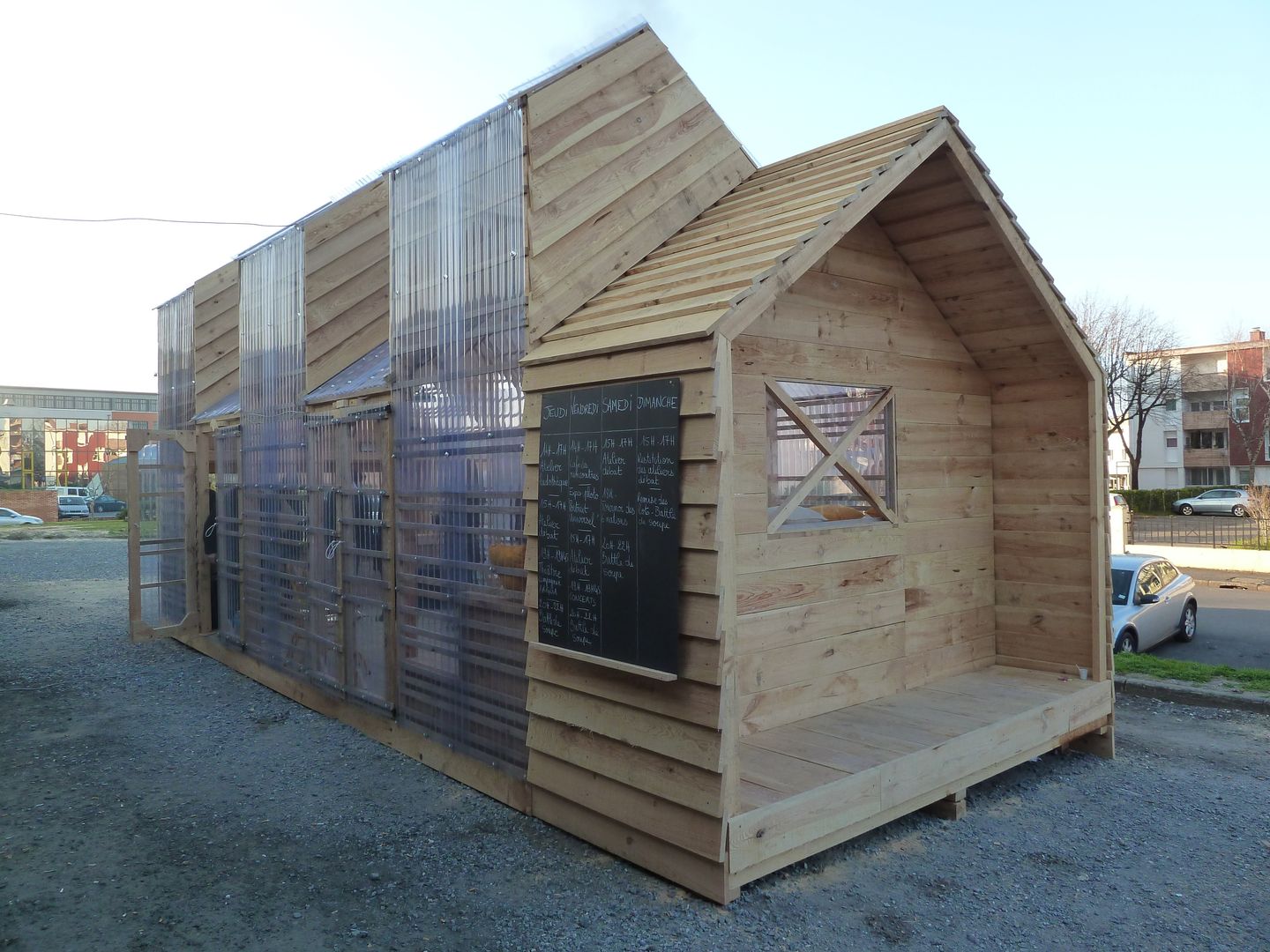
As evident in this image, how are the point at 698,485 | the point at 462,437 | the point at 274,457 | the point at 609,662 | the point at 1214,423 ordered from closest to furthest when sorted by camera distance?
1. the point at 698,485
2. the point at 609,662
3. the point at 462,437
4. the point at 274,457
5. the point at 1214,423

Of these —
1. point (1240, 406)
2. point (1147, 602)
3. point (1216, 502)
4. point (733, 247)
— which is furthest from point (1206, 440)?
point (733, 247)

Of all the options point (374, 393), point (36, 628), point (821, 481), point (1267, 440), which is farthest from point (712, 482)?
point (1267, 440)

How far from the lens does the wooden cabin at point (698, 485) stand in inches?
163

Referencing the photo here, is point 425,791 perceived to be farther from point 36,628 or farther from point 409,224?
point 36,628

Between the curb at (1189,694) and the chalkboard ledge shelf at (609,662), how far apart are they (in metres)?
5.70

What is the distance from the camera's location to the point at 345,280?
8.01 m

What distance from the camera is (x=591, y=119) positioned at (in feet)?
18.1

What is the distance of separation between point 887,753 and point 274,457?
20.2 ft

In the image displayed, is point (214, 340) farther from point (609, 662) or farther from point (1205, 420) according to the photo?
point (1205, 420)

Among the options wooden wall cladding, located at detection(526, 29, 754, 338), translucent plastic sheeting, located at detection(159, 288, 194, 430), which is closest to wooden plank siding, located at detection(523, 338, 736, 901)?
wooden wall cladding, located at detection(526, 29, 754, 338)

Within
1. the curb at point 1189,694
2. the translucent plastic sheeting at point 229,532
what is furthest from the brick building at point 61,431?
the curb at point 1189,694

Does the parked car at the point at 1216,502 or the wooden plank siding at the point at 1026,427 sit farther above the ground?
the wooden plank siding at the point at 1026,427

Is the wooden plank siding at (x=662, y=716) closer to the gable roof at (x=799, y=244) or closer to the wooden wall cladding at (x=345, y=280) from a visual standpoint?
the gable roof at (x=799, y=244)

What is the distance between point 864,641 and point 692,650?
2.26 metres
